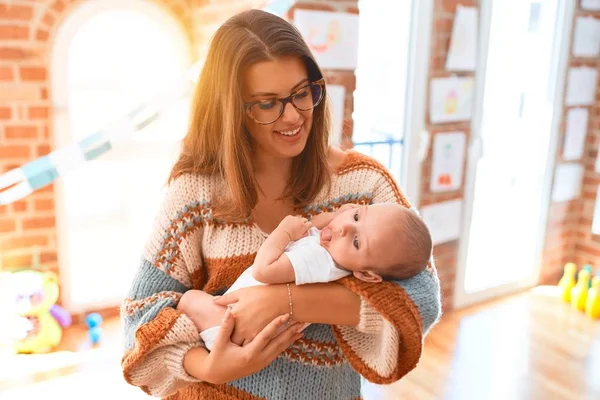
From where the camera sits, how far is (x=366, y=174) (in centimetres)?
135

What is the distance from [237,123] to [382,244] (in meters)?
0.42

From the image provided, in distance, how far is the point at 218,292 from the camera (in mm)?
1254

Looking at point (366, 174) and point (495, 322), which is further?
point (495, 322)

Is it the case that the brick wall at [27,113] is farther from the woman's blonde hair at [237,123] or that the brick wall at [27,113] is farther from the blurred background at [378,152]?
the woman's blonde hair at [237,123]

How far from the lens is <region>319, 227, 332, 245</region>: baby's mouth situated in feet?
3.97

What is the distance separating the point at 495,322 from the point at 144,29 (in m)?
2.77

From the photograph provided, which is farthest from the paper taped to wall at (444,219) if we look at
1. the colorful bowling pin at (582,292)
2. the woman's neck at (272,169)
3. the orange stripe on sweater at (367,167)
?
the woman's neck at (272,169)

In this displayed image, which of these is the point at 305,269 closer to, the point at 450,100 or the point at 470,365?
the point at 470,365

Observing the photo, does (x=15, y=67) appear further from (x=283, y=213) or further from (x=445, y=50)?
(x=445, y=50)

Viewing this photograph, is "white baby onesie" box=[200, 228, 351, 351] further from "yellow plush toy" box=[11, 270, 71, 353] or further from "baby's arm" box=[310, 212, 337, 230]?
"yellow plush toy" box=[11, 270, 71, 353]

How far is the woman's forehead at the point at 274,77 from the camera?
1.16m

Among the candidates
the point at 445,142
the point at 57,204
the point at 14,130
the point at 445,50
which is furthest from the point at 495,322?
the point at 14,130

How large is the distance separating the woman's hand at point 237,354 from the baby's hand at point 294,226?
0.60ft

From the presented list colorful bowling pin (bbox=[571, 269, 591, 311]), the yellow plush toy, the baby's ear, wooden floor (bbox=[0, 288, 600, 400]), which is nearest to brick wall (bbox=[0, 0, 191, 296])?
the yellow plush toy
